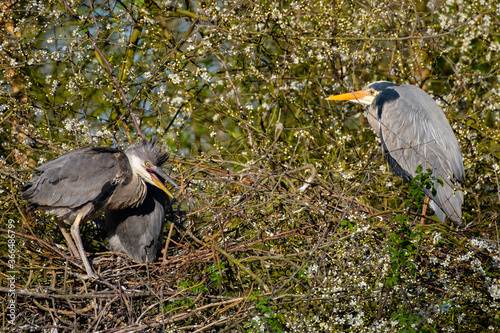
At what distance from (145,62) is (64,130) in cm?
103

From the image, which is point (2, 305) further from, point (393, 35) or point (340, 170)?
point (393, 35)

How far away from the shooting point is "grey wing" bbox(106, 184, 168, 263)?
3869 mm

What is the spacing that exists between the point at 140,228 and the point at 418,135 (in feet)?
8.51

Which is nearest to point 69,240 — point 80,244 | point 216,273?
point 80,244

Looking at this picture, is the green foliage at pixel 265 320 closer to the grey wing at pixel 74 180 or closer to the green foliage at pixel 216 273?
the green foliage at pixel 216 273

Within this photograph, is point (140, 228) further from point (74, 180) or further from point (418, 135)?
point (418, 135)

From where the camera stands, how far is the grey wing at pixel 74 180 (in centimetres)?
368

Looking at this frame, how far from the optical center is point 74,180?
3.79 metres

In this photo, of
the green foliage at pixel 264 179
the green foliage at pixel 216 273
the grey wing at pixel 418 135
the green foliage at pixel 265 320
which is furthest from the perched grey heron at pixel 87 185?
the grey wing at pixel 418 135

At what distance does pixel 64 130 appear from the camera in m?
4.29

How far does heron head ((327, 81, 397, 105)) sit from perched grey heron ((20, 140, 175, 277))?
67.2 inches

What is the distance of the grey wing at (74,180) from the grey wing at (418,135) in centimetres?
229

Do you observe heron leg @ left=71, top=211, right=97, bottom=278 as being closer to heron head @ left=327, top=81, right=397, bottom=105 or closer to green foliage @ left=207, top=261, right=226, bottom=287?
green foliage @ left=207, top=261, right=226, bottom=287

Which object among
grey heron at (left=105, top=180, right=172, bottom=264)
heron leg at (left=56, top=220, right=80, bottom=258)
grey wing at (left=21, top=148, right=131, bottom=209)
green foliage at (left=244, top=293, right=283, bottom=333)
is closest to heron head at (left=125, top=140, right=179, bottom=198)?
grey heron at (left=105, top=180, right=172, bottom=264)
